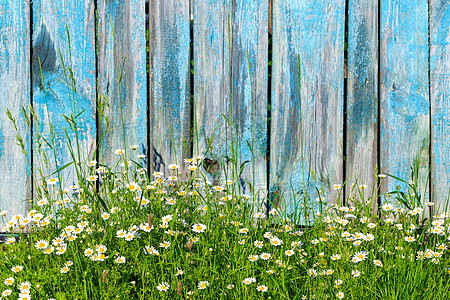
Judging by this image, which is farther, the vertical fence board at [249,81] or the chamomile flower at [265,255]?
the vertical fence board at [249,81]

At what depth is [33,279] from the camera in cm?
164

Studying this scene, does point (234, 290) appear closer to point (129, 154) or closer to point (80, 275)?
point (80, 275)

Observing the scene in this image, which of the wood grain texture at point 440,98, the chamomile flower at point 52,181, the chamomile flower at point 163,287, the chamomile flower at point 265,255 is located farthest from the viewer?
the wood grain texture at point 440,98

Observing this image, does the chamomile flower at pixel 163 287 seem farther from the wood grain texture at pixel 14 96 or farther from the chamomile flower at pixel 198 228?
the wood grain texture at pixel 14 96

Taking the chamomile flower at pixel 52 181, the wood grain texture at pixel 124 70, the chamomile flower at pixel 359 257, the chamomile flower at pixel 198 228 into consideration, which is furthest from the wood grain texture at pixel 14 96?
the chamomile flower at pixel 359 257

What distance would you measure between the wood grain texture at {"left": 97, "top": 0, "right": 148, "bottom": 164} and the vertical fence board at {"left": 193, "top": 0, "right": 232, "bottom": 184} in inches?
11.3

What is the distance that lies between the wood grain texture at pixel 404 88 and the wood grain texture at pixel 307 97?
240 millimetres

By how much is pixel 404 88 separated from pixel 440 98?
0.20 meters

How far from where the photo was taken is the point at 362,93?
225 centimetres

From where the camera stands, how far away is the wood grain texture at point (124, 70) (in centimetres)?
224

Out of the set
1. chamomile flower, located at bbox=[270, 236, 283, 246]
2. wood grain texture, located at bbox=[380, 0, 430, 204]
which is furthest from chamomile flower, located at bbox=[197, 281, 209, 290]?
wood grain texture, located at bbox=[380, 0, 430, 204]

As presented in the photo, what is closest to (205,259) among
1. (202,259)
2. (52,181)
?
(202,259)

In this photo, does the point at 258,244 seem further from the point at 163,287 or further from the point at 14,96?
the point at 14,96

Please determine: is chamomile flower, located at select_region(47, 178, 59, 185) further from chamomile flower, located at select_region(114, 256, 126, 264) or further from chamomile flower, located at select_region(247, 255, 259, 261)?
chamomile flower, located at select_region(247, 255, 259, 261)
